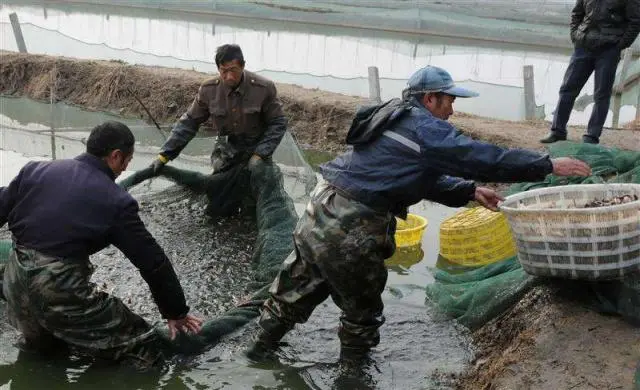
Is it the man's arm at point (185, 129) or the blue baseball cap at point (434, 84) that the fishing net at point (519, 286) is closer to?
the blue baseball cap at point (434, 84)

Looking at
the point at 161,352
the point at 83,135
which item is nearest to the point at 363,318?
the point at 161,352

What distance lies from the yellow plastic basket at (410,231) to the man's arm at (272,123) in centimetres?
147

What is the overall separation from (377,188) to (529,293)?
161 cm

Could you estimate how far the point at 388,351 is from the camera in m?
4.78

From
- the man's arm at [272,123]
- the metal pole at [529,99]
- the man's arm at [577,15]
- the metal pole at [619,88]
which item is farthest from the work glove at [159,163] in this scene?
the metal pole at [619,88]

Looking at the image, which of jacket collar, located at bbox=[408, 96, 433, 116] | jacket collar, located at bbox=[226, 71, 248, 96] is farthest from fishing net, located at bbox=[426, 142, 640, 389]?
jacket collar, located at bbox=[226, 71, 248, 96]

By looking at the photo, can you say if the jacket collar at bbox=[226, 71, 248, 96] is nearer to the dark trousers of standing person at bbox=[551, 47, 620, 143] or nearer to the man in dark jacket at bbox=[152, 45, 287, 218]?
the man in dark jacket at bbox=[152, 45, 287, 218]

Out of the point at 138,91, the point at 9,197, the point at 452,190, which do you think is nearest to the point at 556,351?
the point at 452,190

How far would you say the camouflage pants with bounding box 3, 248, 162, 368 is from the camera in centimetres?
392

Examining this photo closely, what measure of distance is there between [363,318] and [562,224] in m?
1.33

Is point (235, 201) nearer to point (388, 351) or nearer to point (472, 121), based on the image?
point (388, 351)

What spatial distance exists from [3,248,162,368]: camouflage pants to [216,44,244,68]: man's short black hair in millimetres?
2831

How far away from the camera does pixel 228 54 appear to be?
6.30m

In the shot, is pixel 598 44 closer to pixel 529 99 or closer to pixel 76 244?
pixel 529 99
